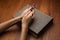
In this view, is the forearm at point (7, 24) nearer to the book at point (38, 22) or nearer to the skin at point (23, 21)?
the skin at point (23, 21)

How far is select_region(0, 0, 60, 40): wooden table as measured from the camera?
3.30 ft

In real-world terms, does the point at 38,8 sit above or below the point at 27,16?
above

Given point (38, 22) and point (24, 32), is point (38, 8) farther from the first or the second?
point (24, 32)

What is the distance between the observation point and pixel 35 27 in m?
1.02

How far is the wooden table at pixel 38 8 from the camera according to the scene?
3.30 feet

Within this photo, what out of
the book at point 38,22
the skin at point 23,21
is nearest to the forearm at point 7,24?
the skin at point 23,21

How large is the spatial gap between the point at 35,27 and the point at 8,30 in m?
0.22

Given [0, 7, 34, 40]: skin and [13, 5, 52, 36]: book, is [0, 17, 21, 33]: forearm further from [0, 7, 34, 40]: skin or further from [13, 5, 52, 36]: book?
[13, 5, 52, 36]: book

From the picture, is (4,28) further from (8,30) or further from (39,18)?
(39,18)

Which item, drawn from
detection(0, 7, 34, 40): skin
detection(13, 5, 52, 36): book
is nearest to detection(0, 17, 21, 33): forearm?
detection(0, 7, 34, 40): skin

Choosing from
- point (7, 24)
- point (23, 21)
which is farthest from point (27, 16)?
point (7, 24)

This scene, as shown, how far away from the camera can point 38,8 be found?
122 cm

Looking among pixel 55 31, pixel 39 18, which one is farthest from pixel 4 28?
pixel 55 31

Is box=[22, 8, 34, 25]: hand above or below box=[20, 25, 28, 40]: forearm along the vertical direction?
above
